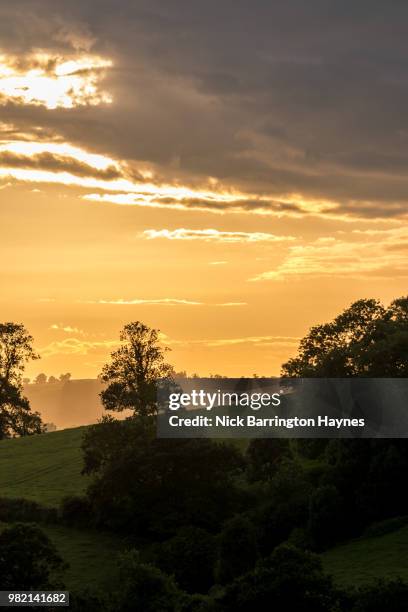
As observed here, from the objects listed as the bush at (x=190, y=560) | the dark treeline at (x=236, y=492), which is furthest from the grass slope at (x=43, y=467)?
the bush at (x=190, y=560)

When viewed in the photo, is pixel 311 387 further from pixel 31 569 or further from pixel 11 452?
pixel 11 452

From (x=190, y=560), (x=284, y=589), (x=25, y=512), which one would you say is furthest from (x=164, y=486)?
(x=284, y=589)

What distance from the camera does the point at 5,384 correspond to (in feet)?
456

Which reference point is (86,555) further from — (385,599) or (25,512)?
(385,599)

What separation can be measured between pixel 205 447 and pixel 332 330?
34.8m

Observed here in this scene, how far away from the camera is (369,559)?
61469 millimetres

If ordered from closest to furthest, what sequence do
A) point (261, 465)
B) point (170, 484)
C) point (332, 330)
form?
1. point (170, 484)
2. point (261, 465)
3. point (332, 330)

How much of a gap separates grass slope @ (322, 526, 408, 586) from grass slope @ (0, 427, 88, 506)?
36.2 metres

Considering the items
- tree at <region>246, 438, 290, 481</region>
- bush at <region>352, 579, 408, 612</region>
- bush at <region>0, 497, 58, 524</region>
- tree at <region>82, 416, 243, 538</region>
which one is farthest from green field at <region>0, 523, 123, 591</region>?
bush at <region>352, 579, 408, 612</region>

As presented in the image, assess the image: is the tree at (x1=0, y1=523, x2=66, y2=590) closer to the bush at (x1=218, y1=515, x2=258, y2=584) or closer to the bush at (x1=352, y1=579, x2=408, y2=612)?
the bush at (x1=218, y1=515, x2=258, y2=584)

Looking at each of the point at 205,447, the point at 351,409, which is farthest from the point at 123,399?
the point at 351,409

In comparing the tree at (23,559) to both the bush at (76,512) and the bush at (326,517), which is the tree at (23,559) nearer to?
the bush at (326,517)

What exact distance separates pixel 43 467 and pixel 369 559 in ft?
198

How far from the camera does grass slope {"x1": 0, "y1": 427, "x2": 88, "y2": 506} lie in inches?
3861
